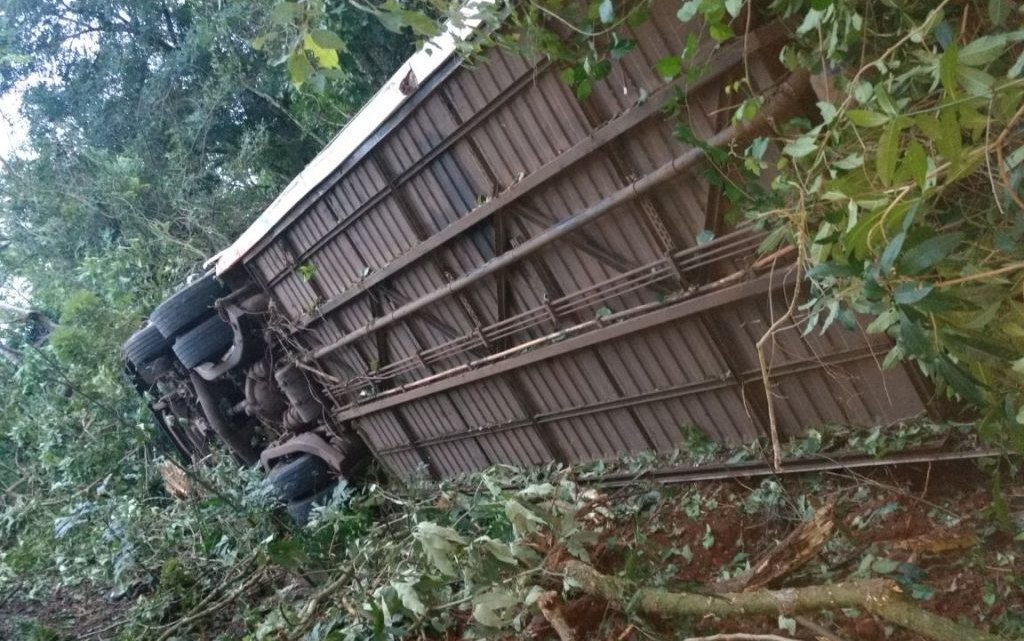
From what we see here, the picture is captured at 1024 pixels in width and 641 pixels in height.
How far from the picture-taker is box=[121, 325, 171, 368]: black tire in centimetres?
984

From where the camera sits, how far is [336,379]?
8703mm

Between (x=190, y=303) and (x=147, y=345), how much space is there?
4.14ft

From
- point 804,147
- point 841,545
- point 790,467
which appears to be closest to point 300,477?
point 790,467

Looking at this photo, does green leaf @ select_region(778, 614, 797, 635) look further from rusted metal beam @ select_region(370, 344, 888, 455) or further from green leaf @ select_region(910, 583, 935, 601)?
rusted metal beam @ select_region(370, 344, 888, 455)

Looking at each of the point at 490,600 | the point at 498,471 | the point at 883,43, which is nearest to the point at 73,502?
the point at 498,471

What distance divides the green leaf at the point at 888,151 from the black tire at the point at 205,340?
8.49 metres

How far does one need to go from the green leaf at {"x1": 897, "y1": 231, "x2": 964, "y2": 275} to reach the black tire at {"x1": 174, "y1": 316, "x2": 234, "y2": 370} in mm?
8546

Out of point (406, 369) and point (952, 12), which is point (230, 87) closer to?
point (406, 369)

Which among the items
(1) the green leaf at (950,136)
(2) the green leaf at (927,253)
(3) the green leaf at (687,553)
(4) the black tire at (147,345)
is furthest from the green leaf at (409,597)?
(4) the black tire at (147,345)

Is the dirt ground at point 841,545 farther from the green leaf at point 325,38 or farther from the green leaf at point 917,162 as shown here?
the green leaf at point 325,38

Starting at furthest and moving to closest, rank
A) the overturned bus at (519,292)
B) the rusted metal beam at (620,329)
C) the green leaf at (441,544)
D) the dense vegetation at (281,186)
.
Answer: the overturned bus at (519,292) → the rusted metal beam at (620,329) → the green leaf at (441,544) → the dense vegetation at (281,186)

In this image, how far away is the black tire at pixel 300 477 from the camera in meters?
8.80

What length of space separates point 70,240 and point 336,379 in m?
9.44

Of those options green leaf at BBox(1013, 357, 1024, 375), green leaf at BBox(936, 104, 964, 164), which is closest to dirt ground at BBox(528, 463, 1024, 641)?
green leaf at BBox(1013, 357, 1024, 375)
